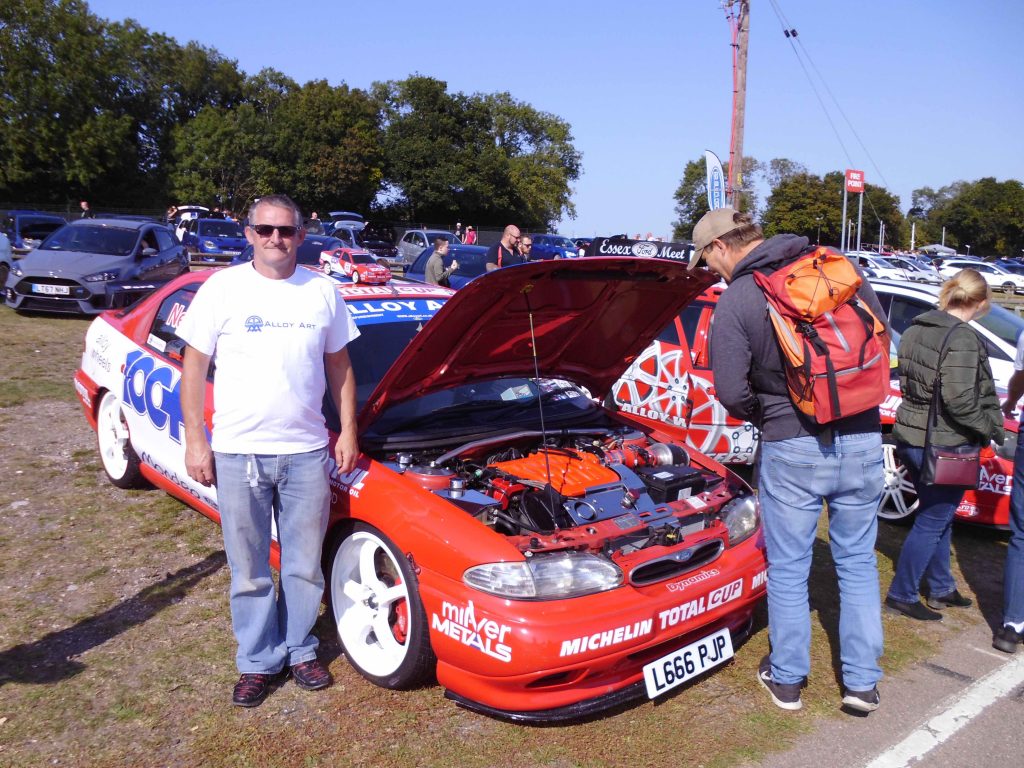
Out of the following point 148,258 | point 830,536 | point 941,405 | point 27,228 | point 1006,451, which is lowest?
point 1006,451

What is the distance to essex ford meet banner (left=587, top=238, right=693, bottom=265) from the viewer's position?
328 inches

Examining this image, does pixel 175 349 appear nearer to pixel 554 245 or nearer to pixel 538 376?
pixel 538 376

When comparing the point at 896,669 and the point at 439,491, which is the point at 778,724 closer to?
the point at 896,669

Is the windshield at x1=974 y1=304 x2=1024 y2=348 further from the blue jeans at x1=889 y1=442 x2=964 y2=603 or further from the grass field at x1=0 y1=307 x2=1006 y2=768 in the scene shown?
the blue jeans at x1=889 y1=442 x2=964 y2=603

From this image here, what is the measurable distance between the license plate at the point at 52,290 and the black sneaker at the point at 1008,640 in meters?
12.6

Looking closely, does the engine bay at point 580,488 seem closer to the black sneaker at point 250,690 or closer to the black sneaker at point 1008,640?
the black sneaker at point 250,690

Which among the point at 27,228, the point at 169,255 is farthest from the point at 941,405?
the point at 27,228

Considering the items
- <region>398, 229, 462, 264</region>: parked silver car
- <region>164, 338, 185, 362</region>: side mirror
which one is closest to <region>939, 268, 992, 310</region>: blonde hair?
<region>164, 338, 185, 362</region>: side mirror

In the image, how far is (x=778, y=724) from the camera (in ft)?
10.9

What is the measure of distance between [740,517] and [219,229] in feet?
81.1

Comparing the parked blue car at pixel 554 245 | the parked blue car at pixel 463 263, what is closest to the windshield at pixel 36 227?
the parked blue car at pixel 463 263

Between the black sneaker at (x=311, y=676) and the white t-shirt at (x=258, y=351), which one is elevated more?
the white t-shirt at (x=258, y=351)

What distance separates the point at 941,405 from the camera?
4.22 m

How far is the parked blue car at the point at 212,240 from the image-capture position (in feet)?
80.1
